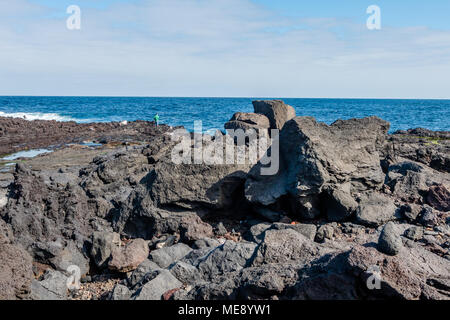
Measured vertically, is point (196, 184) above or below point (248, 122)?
below

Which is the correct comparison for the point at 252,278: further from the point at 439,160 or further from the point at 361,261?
the point at 439,160

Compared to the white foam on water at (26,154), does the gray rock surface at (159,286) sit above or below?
below

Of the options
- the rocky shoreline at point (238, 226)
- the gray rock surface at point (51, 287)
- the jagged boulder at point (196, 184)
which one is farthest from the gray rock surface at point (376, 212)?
the gray rock surface at point (51, 287)

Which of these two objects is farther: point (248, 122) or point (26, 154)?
point (26, 154)

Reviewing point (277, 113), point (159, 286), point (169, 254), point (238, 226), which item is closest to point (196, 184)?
point (238, 226)

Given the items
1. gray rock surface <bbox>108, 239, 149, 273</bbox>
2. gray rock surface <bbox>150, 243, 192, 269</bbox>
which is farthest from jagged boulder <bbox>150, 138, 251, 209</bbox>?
gray rock surface <bbox>108, 239, 149, 273</bbox>

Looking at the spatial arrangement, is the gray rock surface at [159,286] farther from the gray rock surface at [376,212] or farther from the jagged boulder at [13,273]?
the gray rock surface at [376,212]

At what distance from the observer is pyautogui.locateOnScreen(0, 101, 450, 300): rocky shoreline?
5016 millimetres

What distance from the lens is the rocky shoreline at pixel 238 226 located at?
5.02 metres

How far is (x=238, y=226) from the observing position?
8.86 m

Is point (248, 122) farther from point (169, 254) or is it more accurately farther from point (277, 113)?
point (169, 254)
